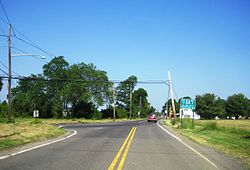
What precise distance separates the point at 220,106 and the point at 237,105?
28.8 ft

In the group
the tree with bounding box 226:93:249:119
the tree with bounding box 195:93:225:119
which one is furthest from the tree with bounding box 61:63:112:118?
the tree with bounding box 226:93:249:119

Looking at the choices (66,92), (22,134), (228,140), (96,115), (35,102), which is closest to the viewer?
(22,134)

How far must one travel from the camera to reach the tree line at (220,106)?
147 m

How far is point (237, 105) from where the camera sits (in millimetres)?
150875

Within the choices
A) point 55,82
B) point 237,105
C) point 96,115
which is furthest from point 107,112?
point 237,105

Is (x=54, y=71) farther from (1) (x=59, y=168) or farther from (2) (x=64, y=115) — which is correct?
(1) (x=59, y=168)

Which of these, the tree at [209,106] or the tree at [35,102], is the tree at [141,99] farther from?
the tree at [35,102]

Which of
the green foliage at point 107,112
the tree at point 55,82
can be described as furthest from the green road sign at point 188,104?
the green foliage at point 107,112

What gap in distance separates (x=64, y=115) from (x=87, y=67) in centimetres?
1356

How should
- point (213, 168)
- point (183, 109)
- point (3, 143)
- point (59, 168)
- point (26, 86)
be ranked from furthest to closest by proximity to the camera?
point (26, 86)
point (183, 109)
point (3, 143)
point (213, 168)
point (59, 168)

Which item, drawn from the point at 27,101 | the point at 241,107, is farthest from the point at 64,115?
the point at 241,107

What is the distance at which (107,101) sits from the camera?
94.0 meters

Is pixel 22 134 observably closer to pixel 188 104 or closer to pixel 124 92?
pixel 188 104

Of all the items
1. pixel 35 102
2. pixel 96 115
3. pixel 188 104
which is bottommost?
pixel 96 115
